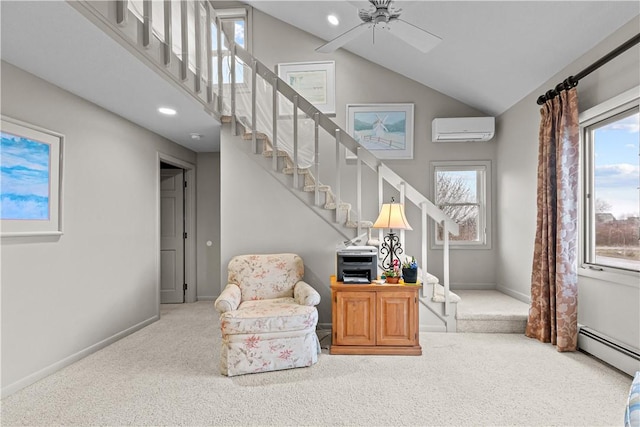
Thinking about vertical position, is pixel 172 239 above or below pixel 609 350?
above

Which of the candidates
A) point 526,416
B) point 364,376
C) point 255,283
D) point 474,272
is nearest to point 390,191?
point 474,272

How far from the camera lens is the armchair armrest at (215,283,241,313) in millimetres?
2924

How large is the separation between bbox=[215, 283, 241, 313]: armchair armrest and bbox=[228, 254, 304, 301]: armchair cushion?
18cm

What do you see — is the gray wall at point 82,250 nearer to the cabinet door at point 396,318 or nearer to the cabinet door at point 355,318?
the cabinet door at point 355,318

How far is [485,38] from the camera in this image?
359cm

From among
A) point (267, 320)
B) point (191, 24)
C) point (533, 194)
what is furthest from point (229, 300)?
point (533, 194)

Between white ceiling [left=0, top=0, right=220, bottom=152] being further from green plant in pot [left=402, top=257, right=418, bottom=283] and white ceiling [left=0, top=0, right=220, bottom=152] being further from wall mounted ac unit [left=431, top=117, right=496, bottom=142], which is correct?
wall mounted ac unit [left=431, top=117, right=496, bottom=142]

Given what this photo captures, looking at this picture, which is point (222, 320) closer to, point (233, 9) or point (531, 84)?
point (531, 84)

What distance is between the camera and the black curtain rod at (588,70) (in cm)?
258

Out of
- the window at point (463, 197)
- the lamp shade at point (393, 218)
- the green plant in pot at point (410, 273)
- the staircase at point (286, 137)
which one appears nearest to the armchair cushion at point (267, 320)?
the green plant in pot at point (410, 273)

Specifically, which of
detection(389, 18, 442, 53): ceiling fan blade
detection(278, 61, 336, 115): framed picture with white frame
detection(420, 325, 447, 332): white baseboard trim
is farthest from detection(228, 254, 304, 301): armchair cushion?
detection(278, 61, 336, 115): framed picture with white frame

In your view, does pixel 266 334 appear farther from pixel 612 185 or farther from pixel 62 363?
pixel 612 185

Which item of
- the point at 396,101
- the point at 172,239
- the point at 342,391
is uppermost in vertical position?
the point at 396,101

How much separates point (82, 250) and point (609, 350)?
4.54m
